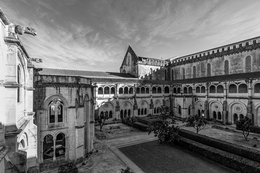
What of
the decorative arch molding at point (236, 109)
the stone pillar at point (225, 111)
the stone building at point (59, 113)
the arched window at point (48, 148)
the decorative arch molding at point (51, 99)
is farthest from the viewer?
the stone pillar at point (225, 111)

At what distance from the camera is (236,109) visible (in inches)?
1220

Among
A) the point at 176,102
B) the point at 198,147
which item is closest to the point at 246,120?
the point at 198,147

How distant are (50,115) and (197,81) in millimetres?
37256

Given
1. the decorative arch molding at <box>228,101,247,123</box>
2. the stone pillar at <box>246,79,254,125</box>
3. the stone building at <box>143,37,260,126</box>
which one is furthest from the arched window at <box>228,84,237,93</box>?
the stone pillar at <box>246,79,254,125</box>

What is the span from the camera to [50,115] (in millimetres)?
14141

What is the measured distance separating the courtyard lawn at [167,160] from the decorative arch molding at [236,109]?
21.0m

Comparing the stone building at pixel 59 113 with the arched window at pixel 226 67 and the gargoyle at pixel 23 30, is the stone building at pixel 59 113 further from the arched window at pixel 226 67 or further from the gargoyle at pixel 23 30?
the arched window at pixel 226 67

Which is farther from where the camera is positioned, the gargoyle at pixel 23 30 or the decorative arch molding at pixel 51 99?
the decorative arch molding at pixel 51 99

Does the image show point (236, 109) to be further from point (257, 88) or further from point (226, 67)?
point (226, 67)

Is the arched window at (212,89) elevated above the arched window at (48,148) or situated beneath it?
elevated above

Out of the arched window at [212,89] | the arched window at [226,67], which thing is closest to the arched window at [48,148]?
the arched window at [212,89]

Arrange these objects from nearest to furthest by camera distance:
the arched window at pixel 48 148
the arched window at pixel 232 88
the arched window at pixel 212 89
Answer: the arched window at pixel 48 148 < the arched window at pixel 232 88 < the arched window at pixel 212 89

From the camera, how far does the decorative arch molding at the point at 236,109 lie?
97.5 ft

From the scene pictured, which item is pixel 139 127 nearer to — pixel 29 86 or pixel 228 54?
pixel 29 86
